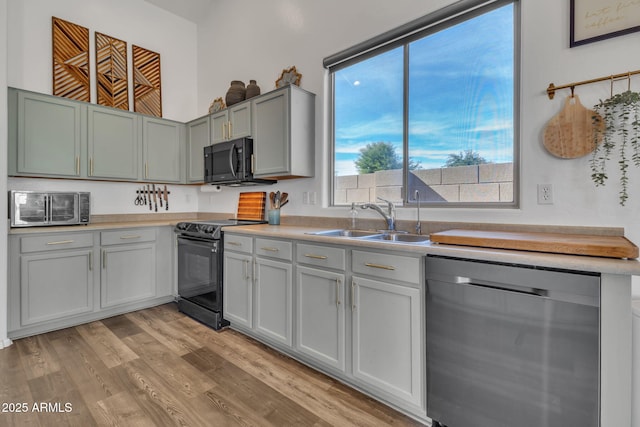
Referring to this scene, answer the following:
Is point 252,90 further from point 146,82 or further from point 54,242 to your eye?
point 54,242

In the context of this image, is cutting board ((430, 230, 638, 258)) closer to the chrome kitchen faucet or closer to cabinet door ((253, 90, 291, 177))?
the chrome kitchen faucet

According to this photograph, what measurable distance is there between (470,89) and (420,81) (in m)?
0.38

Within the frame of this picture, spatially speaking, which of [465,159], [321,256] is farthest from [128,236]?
[465,159]

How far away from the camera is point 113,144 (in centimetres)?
336

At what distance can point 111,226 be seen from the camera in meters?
3.08

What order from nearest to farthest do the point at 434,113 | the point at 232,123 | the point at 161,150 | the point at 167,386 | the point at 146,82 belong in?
the point at 167,386 → the point at 434,113 → the point at 232,123 → the point at 161,150 → the point at 146,82

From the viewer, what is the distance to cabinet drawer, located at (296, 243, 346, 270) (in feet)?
6.37

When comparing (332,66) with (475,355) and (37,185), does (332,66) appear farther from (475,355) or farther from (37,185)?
(37,185)

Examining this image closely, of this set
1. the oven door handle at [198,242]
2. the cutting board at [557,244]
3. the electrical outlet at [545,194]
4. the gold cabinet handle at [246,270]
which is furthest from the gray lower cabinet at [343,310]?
the electrical outlet at [545,194]

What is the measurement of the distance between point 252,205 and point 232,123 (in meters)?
0.87

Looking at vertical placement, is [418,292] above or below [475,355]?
above

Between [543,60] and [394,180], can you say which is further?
[394,180]

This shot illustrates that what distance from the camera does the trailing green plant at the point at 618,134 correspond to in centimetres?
150

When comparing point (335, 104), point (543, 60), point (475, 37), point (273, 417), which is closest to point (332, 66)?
point (335, 104)
